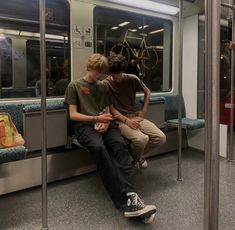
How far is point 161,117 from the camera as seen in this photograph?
12.2 feet

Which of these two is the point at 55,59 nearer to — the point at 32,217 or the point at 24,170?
the point at 24,170

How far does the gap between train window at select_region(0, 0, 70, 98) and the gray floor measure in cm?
104

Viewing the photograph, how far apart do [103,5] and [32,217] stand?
2.50 meters

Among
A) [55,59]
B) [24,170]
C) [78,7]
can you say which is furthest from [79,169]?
[78,7]

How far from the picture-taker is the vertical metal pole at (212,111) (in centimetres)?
54

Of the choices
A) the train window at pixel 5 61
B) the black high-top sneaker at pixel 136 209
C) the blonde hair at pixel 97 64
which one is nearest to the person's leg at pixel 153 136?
the blonde hair at pixel 97 64

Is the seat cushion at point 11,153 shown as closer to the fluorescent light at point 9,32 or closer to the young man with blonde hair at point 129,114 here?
the young man with blonde hair at point 129,114

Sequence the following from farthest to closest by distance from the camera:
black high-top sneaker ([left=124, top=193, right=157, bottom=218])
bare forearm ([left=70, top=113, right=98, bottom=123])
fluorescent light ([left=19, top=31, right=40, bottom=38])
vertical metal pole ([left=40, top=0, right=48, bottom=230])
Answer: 1. fluorescent light ([left=19, top=31, right=40, bottom=38])
2. bare forearm ([left=70, top=113, right=98, bottom=123])
3. black high-top sneaker ([left=124, top=193, right=157, bottom=218])
4. vertical metal pole ([left=40, top=0, right=48, bottom=230])

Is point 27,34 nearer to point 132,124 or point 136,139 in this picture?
point 132,124

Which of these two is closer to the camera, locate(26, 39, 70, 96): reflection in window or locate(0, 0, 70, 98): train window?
locate(0, 0, 70, 98): train window

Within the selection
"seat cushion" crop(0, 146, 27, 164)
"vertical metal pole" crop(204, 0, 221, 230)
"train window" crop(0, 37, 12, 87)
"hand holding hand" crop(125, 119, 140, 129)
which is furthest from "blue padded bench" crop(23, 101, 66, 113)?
"vertical metal pole" crop(204, 0, 221, 230)

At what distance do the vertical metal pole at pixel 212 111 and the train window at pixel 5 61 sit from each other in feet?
8.13

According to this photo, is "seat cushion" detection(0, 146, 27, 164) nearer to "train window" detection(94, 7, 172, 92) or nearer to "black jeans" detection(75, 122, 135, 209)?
"black jeans" detection(75, 122, 135, 209)

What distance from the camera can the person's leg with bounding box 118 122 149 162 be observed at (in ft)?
8.48
